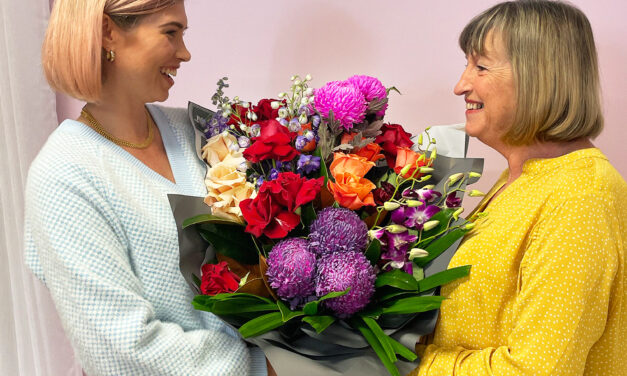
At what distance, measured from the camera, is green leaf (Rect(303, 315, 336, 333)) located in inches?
39.1

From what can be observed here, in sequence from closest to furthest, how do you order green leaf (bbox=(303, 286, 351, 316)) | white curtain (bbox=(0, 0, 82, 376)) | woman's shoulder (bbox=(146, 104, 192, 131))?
green leaf (bbox=(303, 286, 351, 316))
woman's shoulder (bbox=(146, 104, 192, 131))
white curtain (bbox=(0, 0, 82, 376))

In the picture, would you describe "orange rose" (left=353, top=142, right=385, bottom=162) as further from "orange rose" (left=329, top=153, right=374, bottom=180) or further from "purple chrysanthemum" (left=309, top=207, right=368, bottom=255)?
"purple chrysanthemum" (left=309, top=207, right=368, bottom=255)

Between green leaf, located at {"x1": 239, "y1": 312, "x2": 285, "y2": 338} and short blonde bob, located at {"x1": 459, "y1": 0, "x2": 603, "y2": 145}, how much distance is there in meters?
0.61

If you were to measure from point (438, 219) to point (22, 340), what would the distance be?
53.3 inches

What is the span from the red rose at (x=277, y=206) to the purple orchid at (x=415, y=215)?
0.17 meters

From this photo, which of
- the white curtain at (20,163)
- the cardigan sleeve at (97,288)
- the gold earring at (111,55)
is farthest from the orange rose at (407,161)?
the white curtain at (20,163)

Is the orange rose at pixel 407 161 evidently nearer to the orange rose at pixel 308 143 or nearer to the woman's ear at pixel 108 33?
the orange rose at pixel 308 143

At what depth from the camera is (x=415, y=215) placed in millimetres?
1110

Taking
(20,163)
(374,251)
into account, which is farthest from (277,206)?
(20,163)

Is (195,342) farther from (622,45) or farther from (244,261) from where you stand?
(622,45)

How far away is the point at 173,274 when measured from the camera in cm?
117

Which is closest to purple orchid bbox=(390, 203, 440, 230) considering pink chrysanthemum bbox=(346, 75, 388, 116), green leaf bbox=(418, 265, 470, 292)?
green leaf bbox=(418, 265, 470, 292)

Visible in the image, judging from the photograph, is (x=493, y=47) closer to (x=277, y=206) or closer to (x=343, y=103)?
(x=343, y=103)

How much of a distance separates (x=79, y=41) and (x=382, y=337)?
0.83m
